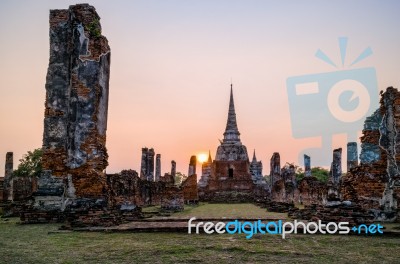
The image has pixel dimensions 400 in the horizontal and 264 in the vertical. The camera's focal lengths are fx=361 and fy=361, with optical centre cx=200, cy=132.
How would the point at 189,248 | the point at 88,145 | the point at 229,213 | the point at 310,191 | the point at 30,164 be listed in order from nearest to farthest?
the point at 189,248
the point at 88,145
the point at 229,213
the point at 310,191
the point at 30,164

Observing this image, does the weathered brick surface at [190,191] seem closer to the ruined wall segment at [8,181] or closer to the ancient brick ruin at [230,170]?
the ruined wall segment at [8,181]

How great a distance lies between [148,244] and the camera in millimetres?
4922

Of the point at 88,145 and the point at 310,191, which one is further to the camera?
the point at 310,191

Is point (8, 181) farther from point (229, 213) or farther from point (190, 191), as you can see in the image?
point (229, 213)

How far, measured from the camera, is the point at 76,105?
897 centimetres

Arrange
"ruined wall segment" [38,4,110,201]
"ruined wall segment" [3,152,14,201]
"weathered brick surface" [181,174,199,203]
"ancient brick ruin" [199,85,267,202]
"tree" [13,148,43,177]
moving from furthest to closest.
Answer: "ancient brick ruin" [199,85,267,202] → "tree" [13,148,43,177] → "weathered brick surface" [181,174,199,203] → "ruined wall segment" [3,152,14,201] → "ruined wall segment" [38,4,110,201]

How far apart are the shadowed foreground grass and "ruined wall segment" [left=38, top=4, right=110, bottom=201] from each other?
2.85 meters

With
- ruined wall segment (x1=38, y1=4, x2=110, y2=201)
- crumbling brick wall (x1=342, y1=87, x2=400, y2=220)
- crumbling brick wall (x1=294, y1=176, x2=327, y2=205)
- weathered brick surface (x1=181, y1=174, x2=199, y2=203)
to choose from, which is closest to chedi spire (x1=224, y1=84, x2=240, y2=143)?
weathered brick surface (x1=181, y1=174, x2=199, y2=203)

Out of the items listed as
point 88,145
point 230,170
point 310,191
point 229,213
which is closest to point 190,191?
point 310,191

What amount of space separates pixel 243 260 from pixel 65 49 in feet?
24.3

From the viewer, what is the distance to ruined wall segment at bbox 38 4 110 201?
874cm

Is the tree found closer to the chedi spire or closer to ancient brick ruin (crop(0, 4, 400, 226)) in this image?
the chedi spire

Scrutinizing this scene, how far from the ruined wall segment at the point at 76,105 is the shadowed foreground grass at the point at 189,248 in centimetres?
285

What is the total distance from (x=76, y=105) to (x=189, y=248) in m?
5.71
